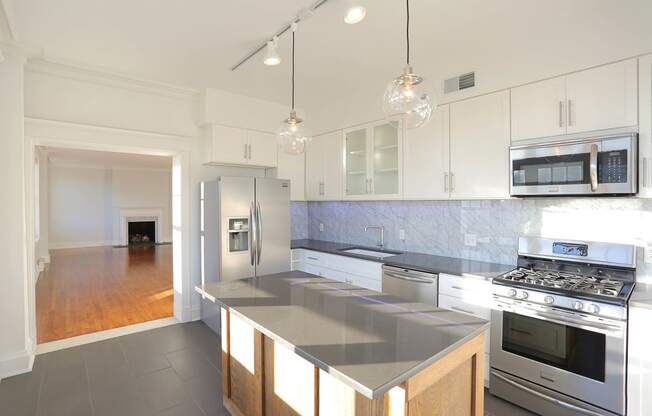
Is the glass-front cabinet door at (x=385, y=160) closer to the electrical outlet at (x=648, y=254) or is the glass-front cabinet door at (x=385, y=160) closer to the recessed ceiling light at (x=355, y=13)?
the recessed ceiling light at (x=355, y=13)

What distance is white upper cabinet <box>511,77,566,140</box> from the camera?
2.37 m

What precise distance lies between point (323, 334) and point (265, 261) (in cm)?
254

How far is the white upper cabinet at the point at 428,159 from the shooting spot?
303 centimetres

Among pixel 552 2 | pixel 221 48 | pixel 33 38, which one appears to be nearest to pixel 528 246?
pixel 552 2

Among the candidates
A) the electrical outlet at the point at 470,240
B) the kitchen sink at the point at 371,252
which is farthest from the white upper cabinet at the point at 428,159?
the kitchen sink at the point at 371,252

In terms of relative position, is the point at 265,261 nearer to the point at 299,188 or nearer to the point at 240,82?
the point at 299,188

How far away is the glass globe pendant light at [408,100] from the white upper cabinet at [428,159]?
1.40 m

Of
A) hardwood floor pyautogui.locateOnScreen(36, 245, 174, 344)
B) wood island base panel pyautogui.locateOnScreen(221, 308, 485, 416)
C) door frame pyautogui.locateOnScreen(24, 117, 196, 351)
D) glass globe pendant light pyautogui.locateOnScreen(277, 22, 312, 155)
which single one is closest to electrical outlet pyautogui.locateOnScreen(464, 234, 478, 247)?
wood island base panel pyautogui.locateOnScreen(221, 308, 485, 416)

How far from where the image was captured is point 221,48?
2719mm

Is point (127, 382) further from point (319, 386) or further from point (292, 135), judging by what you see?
point (292, 135)

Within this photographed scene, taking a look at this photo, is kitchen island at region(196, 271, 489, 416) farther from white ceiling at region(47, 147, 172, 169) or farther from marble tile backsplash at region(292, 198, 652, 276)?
white ceiling at region(47, 147, 172, 169)

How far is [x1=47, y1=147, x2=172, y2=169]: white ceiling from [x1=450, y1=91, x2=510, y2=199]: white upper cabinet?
323 inches

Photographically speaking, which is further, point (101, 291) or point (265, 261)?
point (101, 291)

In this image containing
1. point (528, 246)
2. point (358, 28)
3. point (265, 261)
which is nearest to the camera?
point (358, 28)
